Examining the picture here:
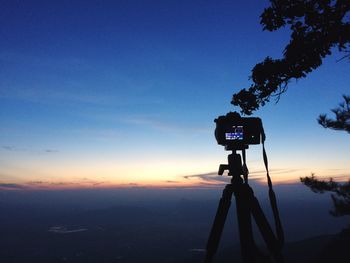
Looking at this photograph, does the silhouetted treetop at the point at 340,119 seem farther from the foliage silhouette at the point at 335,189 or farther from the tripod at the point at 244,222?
the tripod at the point at 244,222

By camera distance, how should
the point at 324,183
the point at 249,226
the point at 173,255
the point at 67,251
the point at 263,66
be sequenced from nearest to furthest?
the point at 249,226 → the point at 263,66 → the point at 324,183 → the point at 173,255 → the point at 67,251

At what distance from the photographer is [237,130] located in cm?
359

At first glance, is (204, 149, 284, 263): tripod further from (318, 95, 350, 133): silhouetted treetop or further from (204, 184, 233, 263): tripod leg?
(318, 95, 350, 133): silhouetted treetop

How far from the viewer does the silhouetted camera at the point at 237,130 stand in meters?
3.57

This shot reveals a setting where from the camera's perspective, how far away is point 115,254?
6319 inches

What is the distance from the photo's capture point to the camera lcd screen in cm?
356

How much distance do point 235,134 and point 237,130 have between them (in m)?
0.05

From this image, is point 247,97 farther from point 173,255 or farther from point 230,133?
point 173,255

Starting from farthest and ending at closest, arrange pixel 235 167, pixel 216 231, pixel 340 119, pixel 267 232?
1. pixel 340 119
2. pixel 235 167
3. pixel 216 231
4. pixel 267 232

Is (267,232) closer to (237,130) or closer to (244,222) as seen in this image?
(244,222)

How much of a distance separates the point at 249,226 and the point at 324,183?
1157 cm

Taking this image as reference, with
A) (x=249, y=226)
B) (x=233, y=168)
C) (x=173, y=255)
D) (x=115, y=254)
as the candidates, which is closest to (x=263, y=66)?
(x=233, y=168)

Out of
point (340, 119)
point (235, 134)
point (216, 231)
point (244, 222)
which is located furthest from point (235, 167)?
point (340, 119)

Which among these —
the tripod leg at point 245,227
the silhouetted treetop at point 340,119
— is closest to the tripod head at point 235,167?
the tripod leg at point 245,227
